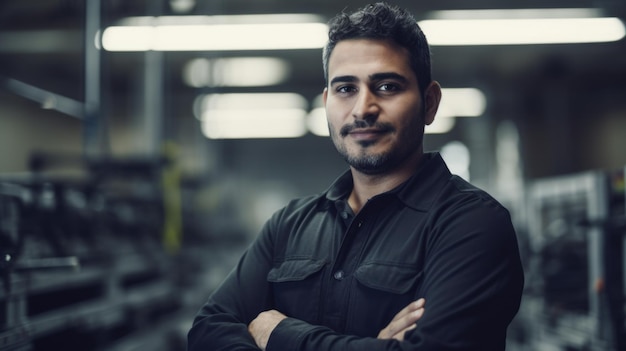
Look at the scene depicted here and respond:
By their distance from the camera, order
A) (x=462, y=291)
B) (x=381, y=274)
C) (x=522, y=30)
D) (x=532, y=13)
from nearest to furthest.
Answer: (x=462, y=291), (x=381, y=274), (x=532, y=13), (x=522, y=30)

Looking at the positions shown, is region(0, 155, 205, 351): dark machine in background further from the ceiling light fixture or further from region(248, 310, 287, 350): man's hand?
the ceiling light fixture

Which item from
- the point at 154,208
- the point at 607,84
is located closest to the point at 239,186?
the point at 607,84

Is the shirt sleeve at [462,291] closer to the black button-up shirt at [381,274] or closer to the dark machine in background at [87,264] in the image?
the black button-up shirt at [381,274]

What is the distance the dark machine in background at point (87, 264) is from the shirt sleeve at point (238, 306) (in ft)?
2.42

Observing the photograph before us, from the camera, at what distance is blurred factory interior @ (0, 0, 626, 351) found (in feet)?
A: 10.9

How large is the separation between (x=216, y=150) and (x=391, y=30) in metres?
9.43

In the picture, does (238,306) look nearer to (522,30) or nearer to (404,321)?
(404,321)

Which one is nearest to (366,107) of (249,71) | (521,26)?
(521,26)

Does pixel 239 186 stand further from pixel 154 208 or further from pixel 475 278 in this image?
pixel 475 278

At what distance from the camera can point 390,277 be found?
1615 millimetres

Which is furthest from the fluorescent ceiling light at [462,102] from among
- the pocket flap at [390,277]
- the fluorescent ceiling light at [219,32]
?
the pocket flap at [390,277]

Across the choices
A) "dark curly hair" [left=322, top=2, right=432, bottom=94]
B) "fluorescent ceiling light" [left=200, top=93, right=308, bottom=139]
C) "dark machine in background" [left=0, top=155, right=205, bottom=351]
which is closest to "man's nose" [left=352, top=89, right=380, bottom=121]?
"dark curly hair" [left=322, top=2, right=432, bottom=94]

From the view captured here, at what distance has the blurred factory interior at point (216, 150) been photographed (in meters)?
3.33

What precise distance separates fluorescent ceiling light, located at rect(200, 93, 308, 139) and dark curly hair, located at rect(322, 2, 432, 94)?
9.15 metres
